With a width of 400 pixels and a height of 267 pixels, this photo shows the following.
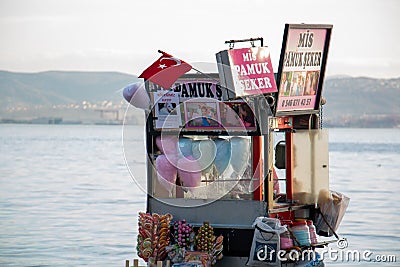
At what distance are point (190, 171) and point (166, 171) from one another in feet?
0.83

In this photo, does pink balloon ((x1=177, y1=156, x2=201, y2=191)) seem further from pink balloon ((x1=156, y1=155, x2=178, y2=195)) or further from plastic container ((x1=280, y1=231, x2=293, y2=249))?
plastic container ((x1=280, y1=231, x2=293, y2=249))

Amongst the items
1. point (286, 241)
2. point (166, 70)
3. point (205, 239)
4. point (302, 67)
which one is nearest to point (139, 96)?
point (166, 70)

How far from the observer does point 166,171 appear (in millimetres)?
10930

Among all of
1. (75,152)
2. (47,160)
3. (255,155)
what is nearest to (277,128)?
(255,155)

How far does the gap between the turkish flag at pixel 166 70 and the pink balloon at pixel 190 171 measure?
764mm

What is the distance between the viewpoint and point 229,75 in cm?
1018

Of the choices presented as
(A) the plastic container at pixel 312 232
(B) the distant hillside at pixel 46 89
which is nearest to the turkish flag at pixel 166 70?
(A) the plastic container at pixel 312 232

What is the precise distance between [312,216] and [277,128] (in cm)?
117

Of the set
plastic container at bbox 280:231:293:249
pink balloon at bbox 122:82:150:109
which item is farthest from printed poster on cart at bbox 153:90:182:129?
plastic container at bbox 280:231:293:249

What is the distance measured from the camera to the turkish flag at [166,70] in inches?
418

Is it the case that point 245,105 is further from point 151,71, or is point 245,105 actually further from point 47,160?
point 47,160

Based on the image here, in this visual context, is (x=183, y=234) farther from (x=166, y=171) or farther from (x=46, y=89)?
(x=46, y=89)

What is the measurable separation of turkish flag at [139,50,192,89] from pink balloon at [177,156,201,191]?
0.76 m

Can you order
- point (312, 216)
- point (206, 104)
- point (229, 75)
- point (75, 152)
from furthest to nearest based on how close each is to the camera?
point (75, 152) → point (312, 216) → point (206, 104) → point (229, 75)
